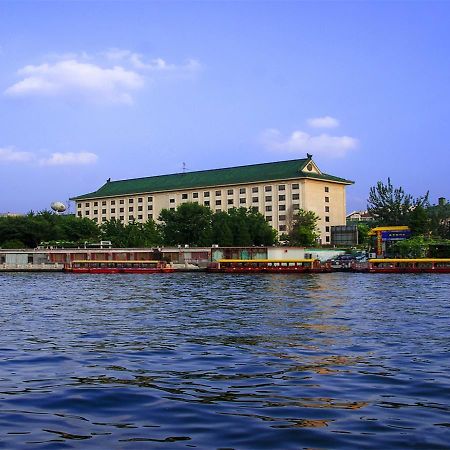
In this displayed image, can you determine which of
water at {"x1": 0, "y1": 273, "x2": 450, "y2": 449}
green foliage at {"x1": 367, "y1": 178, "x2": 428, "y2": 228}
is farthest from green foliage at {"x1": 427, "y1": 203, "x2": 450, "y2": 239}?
water at {"x1": 0, "y1": 273, "x2": 450, "y2": 449}

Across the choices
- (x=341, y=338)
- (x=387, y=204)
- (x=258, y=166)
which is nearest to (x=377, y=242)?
(x=387, y=204)

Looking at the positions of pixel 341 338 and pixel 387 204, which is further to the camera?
pixel 387 204

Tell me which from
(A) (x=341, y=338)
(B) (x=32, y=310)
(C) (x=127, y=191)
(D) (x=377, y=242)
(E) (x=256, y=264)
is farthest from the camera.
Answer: (C) (x=127, y=191)

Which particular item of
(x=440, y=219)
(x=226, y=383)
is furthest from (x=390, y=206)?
(x=226, y=383)

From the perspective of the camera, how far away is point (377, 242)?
78125mm

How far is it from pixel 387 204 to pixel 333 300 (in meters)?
66.5

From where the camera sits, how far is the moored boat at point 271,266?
6431 cm

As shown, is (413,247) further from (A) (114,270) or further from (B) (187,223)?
(A) (114,270)

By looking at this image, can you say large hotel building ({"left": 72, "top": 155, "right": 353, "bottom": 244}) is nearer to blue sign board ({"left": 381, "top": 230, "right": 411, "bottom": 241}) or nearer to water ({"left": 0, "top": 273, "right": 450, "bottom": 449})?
blue sign board ({"left": 381, "top": 230, "right": 411, "bottom": 241})

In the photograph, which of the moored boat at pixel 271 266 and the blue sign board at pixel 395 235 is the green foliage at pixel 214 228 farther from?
the blue sign board at pixel 395 235

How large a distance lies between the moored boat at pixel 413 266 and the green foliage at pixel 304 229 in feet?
62.4

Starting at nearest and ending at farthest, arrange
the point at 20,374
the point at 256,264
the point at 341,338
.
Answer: the point at 20,374 → the point at 341,338 → the point at 256,264

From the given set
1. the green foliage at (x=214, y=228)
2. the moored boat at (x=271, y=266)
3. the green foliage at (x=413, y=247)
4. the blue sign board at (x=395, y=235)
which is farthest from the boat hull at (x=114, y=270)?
the blue sign board at (x=395, y=235)

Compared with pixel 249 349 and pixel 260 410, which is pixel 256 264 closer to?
pixel 249 349
